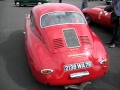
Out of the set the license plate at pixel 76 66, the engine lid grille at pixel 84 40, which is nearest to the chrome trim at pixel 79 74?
the license plate at pixel 76 66

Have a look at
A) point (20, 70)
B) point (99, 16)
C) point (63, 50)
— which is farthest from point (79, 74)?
point (99, 16)

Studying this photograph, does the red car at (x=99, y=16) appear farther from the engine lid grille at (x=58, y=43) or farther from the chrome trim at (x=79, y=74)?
the chrome trim at (x=79, y=74)

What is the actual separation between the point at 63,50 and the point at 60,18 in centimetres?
129

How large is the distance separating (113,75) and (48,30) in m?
1.92

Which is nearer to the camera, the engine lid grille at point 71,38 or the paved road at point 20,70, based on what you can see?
the paved road at point 20,70

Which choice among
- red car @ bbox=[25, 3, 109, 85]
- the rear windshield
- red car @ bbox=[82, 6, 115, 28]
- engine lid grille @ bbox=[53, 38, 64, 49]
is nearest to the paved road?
red car @ bbox=[25, 3, 109, 85]

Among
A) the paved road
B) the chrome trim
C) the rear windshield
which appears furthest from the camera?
the rear windshield

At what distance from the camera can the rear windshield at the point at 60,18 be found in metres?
6.36

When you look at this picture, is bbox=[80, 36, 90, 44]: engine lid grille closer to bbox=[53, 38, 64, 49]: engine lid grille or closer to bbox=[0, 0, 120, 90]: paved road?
bbox=[53, 38, 64, 49]: engine lid grille

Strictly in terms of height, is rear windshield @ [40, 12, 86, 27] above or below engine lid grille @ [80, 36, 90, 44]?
above

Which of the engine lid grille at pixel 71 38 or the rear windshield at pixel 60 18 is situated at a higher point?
the rear windshield at pixel 60 18

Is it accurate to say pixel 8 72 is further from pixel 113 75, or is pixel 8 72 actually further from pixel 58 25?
pixel 113 75

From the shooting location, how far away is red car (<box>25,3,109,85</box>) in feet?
16.6

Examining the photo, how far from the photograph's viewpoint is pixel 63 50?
5449 millimetres
